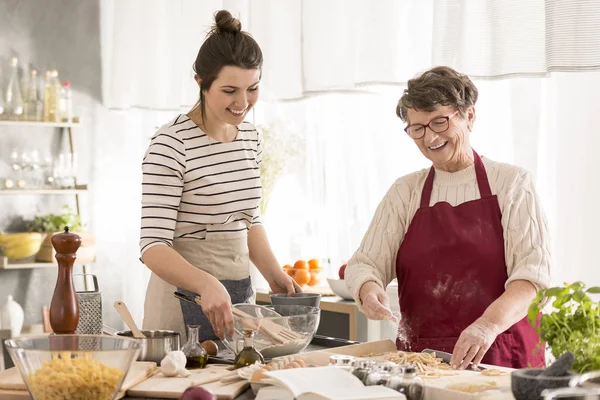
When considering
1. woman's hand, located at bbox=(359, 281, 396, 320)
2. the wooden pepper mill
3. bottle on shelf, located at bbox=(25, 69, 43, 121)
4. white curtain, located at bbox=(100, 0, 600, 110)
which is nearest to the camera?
the wooden pepper mill

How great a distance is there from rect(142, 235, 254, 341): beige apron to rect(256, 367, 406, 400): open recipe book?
2.70 ft

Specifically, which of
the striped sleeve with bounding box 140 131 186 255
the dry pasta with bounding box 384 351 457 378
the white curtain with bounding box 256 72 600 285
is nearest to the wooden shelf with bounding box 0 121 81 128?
the white curtain with bounding box 256 72 600 285

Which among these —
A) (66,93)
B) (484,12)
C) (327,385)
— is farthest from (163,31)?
(327,385)

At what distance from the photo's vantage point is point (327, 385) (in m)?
1.50

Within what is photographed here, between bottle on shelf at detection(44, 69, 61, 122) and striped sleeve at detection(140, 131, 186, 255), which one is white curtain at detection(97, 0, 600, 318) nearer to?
bottle on shelf at detection(44, 69, 61, 122)

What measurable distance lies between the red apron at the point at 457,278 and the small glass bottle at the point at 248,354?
556 millimetres

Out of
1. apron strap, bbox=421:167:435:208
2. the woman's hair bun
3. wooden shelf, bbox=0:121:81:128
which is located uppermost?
the woman's hair bun

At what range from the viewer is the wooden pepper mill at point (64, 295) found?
192cm

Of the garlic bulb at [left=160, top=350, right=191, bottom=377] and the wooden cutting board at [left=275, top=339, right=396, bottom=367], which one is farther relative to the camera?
the wooden cutting board at [left=275, top=339, right=396, bottom=367]

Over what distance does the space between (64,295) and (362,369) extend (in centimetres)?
78

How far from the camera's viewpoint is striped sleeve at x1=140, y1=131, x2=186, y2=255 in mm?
2199

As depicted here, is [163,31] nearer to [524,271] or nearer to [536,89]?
[536,89]

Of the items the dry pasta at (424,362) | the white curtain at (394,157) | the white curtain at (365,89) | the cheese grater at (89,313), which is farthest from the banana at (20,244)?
the dry pasta at (424,362)

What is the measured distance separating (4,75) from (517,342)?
3.87 meters
